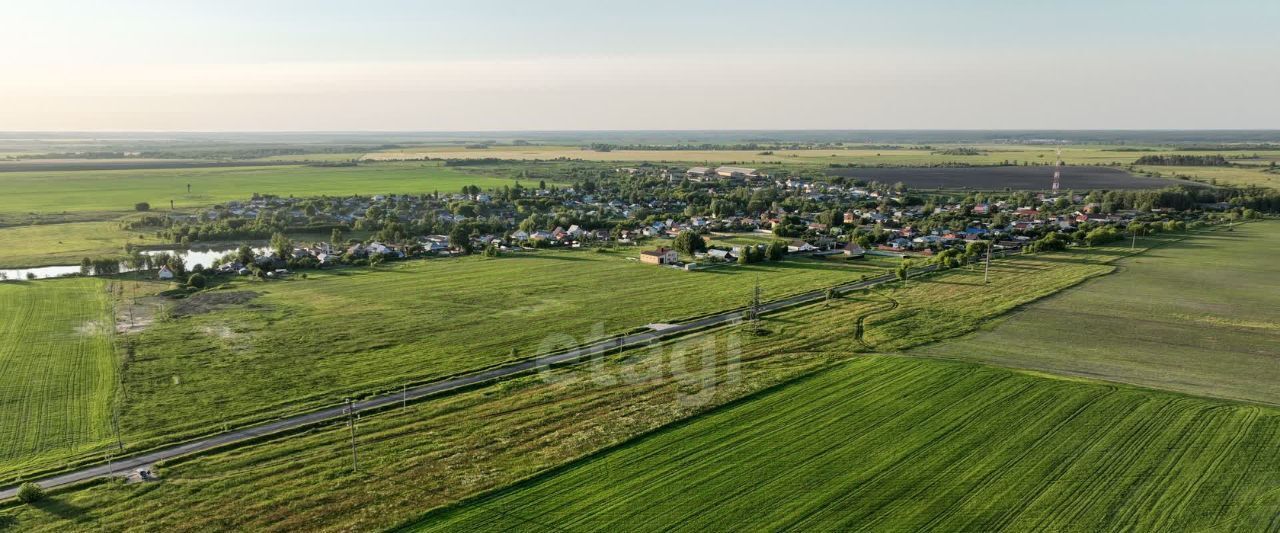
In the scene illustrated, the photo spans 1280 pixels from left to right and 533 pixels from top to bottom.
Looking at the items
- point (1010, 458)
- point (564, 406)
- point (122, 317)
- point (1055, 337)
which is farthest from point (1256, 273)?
point (122, 317)

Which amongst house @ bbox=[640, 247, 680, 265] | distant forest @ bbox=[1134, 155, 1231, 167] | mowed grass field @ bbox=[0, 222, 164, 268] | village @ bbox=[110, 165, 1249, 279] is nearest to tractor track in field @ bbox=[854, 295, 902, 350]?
village @ bbox=[110, 165, 1249, 279]

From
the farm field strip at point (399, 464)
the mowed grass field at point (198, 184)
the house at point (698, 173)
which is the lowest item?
the farm field strip at point (399, 464)

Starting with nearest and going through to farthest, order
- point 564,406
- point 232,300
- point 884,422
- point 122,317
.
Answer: point 884,422
point 564,406
point 122,317
point 232,300

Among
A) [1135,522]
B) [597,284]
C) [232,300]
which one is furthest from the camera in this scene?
[597,284]

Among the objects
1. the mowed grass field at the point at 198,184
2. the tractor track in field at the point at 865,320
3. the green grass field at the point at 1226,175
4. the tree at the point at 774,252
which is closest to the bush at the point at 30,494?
the tractor track in field at the point at 865,320

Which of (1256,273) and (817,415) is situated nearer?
(817,415)

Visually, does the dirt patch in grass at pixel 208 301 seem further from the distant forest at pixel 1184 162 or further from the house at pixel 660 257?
the distant forest at pixel 1184 162

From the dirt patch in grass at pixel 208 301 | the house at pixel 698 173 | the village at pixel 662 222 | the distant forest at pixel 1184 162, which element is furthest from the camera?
the distant forest at pixel 1184 162

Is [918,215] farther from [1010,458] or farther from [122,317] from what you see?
[122,317]
